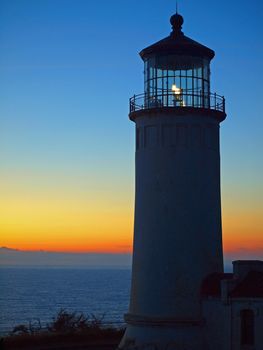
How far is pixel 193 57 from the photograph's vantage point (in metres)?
24.4

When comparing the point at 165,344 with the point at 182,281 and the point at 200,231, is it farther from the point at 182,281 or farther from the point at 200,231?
the point at 200,231

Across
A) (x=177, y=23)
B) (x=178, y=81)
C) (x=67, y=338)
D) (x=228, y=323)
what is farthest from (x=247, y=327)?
(x=177, y=23)

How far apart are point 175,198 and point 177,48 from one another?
5.54 meters

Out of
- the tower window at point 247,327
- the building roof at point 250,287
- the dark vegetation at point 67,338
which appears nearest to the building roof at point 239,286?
the building roof at point 250,287

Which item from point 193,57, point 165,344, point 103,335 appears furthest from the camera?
point 103,335

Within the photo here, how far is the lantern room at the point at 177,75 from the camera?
24.0 m

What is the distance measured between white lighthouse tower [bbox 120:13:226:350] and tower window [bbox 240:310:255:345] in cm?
200

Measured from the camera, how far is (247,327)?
21203mm

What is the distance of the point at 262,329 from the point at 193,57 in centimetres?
1021

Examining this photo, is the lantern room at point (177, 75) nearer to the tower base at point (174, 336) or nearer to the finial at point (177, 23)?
the finial at point (177, 23)

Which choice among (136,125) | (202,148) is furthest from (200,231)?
(136,125)

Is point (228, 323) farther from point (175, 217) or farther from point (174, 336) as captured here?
point (175, 217)

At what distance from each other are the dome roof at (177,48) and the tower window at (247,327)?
9566 mm

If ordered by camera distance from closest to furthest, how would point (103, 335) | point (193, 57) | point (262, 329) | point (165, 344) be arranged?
point (262, 329), point (165, 344), point (193, 57), point (103, 335)
